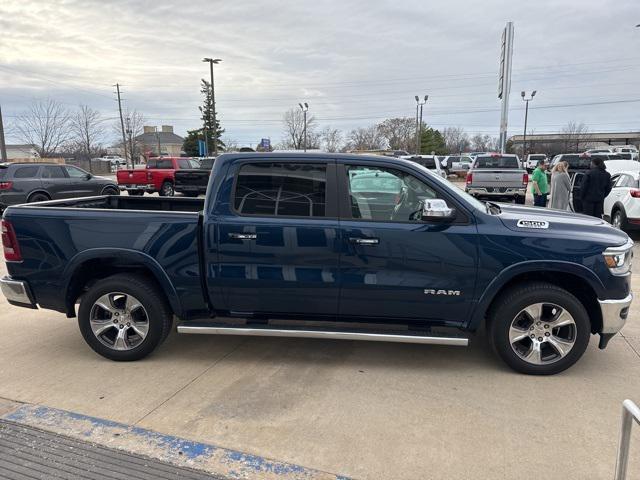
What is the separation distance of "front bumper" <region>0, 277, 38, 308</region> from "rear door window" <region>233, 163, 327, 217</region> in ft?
6.67

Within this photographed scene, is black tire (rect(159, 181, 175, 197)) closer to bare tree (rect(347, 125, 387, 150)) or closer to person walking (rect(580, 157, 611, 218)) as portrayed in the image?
person walking (rect(580, 157, 611, 218))

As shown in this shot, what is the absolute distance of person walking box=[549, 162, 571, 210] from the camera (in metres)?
10.8

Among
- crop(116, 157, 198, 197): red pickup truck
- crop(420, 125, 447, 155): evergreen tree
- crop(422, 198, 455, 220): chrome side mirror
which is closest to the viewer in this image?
crop(422, 198, 455, 220): chrome side mirror

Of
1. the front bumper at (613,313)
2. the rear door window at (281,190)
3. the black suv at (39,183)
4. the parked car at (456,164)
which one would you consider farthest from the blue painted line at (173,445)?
the parked car at (456,164)

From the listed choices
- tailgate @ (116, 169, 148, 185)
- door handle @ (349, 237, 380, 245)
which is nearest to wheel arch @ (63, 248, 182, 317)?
door handle @ (349, 237, 380, 245)

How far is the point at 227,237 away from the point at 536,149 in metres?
84.0

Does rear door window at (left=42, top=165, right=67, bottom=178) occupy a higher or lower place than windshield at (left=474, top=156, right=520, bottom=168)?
lower

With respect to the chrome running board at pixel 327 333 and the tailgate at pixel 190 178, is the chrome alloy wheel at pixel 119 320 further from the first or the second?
the tailgate at pixel 190 178

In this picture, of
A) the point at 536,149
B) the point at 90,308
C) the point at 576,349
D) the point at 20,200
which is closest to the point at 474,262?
the point at 576,349

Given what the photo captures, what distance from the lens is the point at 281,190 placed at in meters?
4.03

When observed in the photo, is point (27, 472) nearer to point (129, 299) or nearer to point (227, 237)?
point (129, 299)

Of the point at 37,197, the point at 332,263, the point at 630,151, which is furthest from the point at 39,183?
the point at 630,151

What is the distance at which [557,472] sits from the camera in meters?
2.75

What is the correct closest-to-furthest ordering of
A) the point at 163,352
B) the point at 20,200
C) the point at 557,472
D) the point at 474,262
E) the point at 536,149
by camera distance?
the point at 557,472
the point at 474,262
the point at 163,352
the point at 20,200
the point at 536,149
